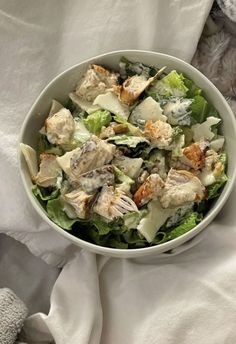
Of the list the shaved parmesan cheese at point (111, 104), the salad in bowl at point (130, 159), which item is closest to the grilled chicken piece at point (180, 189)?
the salad in bowl at point (130, 159)

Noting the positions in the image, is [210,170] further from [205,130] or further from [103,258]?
[103,258]

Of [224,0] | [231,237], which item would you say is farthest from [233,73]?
[231,237]

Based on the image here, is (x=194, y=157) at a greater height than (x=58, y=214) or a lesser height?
greater

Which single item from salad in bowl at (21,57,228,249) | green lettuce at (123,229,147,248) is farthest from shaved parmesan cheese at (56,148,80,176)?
green lettuce at (123,229,147,248)

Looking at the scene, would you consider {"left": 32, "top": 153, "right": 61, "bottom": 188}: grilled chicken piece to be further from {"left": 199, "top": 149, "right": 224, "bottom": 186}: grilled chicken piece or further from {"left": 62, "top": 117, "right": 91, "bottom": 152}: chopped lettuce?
{"left": 199, "top": 149, "right": 224, "bottom": 186}: grilled chicken piece

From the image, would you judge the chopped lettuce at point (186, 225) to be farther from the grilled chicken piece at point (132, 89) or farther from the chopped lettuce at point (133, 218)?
the grilled chicken piece at point (132, 89)

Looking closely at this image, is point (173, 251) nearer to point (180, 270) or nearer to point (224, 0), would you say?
point (180, 270)

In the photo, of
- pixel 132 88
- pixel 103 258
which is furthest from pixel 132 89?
pixel 103 258
